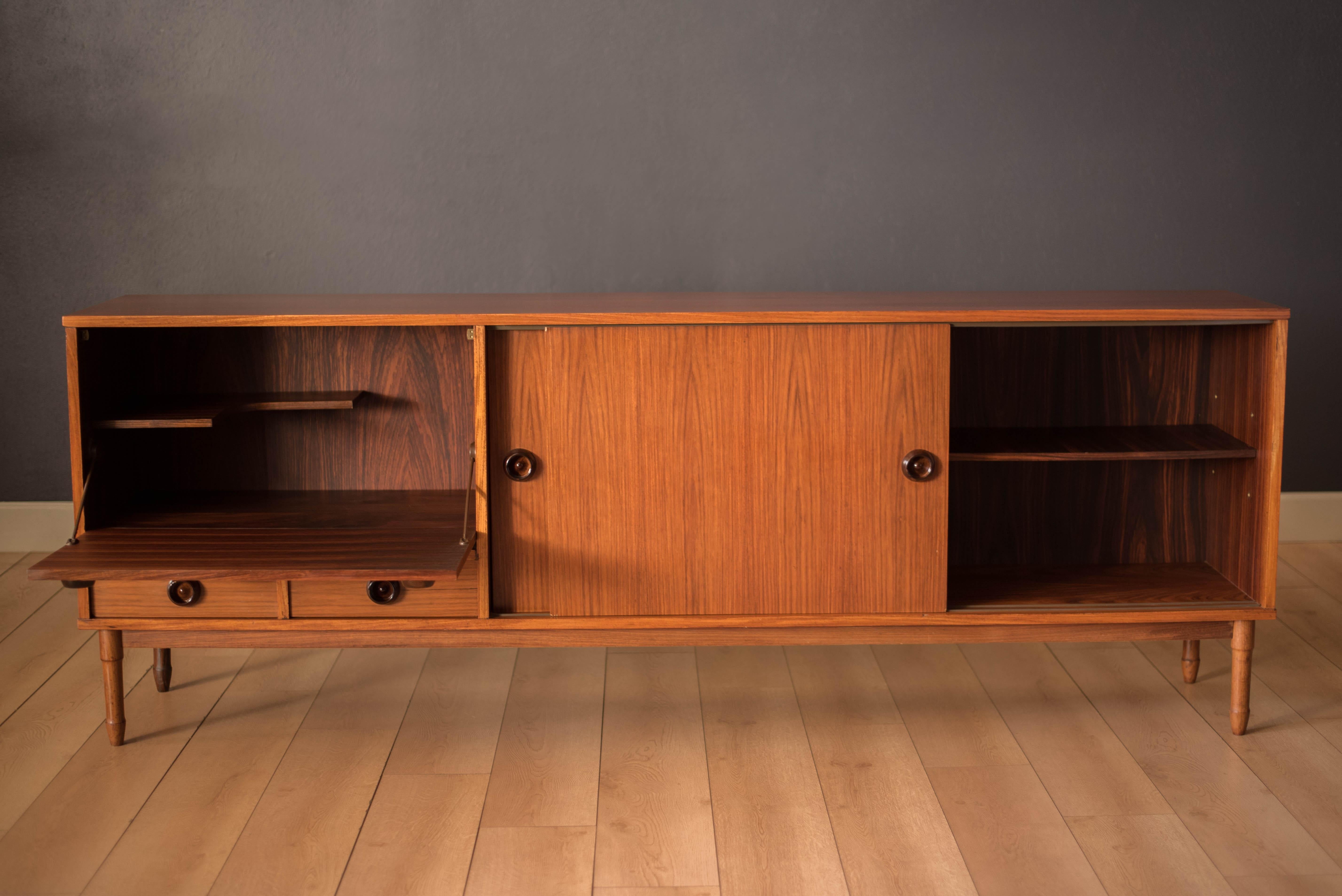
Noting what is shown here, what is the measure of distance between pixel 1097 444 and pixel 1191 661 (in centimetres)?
59

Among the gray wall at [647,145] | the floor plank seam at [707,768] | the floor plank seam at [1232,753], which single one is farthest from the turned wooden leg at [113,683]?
the floor plank seam at [1232,753]

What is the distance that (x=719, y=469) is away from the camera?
2166mm

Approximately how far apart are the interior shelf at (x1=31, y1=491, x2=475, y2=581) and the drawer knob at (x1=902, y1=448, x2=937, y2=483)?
0.82m

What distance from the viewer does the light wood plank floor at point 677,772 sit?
73.3 inches

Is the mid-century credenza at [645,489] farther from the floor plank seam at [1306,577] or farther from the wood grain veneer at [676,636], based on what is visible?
the floor plank seam at [1306,577]

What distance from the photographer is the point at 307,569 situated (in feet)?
6.34

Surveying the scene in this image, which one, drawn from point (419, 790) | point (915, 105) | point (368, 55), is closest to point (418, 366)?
point (419, 790)

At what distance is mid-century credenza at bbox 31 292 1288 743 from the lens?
2115mm

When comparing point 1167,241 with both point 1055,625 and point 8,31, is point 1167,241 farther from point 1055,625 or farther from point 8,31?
point 8,31

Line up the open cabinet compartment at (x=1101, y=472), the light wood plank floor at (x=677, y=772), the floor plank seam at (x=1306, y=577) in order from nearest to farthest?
the light wood plank floor at (x=677, y=772) < the open cabinet compartment at (x=1101, y=472) < the floor plank seam at (x=1306, y=577)

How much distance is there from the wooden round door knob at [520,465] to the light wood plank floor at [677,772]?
55 centimetres

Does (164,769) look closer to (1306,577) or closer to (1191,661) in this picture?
(1191,661)

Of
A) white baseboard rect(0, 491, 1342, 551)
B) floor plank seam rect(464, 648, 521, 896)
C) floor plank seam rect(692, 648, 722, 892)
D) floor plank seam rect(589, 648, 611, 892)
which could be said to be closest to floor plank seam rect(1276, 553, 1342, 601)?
white baseboard rect(0, 491, 1342, 551)

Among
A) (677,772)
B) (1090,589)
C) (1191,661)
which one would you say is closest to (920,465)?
(1090,589)
